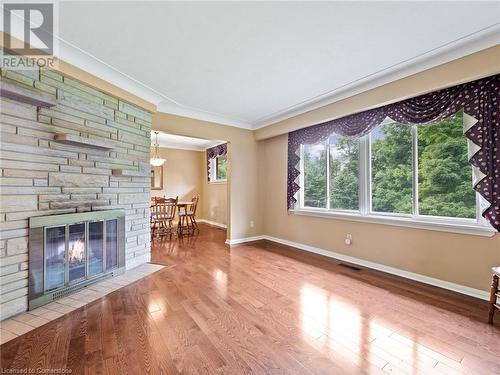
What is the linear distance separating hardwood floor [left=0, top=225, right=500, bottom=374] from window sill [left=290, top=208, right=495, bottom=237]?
2.34 ft

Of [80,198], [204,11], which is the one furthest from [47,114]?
[204,11]

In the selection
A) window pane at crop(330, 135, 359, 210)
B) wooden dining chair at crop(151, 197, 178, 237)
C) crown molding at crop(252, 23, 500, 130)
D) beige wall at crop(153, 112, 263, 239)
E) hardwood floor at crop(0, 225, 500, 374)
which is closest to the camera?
hardwood floor at crop(0, 225, 500, 374)

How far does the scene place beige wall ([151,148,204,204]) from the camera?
23.8 feet

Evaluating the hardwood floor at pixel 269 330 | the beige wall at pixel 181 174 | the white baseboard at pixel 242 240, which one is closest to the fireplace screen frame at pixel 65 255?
the hardwood floor at pixel 269 330

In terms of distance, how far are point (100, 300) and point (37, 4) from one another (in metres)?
2.71

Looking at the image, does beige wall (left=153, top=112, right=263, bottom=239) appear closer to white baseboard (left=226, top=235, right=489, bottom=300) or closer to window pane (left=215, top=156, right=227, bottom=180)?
white baseboard (left=226, top=235, right=489, bottom=300)

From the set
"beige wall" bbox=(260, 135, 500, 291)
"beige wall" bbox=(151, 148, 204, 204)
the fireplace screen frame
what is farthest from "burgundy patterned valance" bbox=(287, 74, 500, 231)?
"beige wall" bbox=(151, 148, 204, 204)

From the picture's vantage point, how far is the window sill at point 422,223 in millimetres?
2465

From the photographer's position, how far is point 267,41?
2.22 m

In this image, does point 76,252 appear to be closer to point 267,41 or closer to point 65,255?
point 65,255

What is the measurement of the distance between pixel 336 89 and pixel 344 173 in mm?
1374

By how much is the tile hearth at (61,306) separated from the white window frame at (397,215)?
10.4 feet

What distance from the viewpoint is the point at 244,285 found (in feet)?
9.35

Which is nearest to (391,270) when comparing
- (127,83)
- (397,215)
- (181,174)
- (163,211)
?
(397,215)
